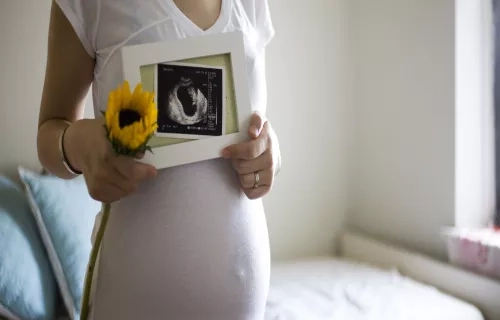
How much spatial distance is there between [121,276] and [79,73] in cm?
26

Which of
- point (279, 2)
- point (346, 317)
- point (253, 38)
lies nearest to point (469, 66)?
point (279, 2)

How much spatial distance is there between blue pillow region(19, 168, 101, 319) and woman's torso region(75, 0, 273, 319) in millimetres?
751

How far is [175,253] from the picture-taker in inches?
25.5

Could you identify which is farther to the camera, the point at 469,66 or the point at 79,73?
the point at 469,66

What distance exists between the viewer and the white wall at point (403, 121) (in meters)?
1.69

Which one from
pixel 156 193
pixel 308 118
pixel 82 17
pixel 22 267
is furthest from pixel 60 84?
pixel 308 118

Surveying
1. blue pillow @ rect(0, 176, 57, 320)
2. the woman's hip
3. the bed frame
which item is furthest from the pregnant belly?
the bed frame

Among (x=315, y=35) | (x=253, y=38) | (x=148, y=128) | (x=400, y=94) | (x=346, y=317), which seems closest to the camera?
(x=148, y=128)

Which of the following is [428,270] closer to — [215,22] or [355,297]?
[355,297]

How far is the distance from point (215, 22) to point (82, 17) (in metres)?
0.17

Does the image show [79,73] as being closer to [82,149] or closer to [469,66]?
[82,149]

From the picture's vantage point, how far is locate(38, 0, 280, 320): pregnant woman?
64 cm

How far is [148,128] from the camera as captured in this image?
54 cm

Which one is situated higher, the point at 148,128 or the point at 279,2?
the point at 279,2
